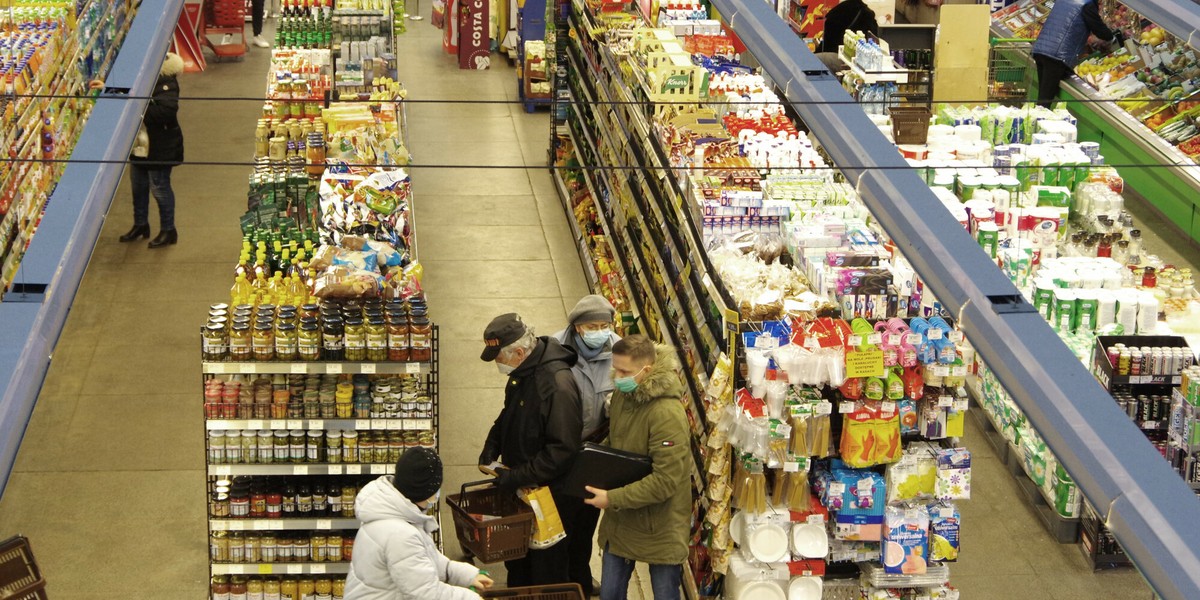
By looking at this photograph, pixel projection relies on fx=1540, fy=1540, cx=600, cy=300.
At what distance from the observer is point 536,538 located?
6289 mm

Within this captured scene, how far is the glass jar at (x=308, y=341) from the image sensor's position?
6.32 metres

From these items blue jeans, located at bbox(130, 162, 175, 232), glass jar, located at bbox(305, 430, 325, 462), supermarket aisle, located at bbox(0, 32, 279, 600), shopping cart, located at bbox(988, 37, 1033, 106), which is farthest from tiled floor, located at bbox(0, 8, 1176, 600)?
shopping cart, located at bbox(988, 37, 1033, 106)

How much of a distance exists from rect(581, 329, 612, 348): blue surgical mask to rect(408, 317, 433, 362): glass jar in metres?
A: 0.68

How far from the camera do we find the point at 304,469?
21.4 feet

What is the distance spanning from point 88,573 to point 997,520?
14.6 feet

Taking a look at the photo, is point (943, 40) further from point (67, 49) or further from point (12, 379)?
point (12, 379)

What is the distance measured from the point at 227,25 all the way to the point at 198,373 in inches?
334

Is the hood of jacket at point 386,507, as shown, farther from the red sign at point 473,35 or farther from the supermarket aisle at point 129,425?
the red sign at point 473,35

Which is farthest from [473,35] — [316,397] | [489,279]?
[316,397]

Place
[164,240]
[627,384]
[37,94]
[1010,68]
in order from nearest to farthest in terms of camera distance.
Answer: [627,384]
[37,94]
[164,240]
[1010,68]

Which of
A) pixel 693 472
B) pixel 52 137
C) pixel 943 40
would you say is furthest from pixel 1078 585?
pixel 52 137

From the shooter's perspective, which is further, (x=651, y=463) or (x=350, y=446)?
(x=350, y=446)

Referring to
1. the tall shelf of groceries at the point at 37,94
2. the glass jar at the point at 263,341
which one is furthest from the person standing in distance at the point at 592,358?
the tall shelf of groceries at the point at 37,94

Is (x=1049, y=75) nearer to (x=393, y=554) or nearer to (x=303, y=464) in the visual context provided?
(x=303, y=464)
